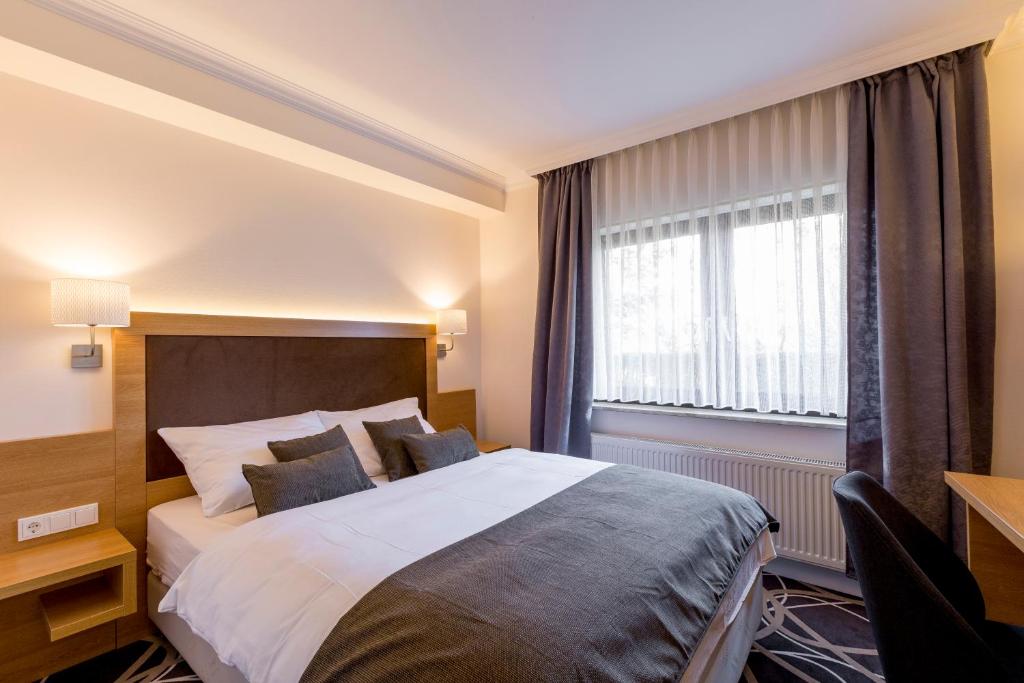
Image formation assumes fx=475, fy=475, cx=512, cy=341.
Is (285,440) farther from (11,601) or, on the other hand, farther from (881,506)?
(881,506)

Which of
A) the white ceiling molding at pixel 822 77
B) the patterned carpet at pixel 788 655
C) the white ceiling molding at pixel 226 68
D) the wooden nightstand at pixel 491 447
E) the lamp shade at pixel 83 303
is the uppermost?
the white ceiling molding at pixel 822 77

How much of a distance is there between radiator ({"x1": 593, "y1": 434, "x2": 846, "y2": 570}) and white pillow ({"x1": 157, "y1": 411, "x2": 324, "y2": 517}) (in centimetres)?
242

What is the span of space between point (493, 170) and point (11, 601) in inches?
143

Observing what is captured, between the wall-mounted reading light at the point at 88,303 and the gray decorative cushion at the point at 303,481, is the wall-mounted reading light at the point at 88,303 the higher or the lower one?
the higher one

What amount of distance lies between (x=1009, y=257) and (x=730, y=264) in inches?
47.9

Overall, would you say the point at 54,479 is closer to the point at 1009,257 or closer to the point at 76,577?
the point at 76,577

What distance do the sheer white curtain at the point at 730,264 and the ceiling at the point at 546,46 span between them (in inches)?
12.7

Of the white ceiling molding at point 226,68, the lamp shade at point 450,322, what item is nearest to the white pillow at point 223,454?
the lamp shade at point 450,322

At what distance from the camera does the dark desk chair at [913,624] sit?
1116 mm

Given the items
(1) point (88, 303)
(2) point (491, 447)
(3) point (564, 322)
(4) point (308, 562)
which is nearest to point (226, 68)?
(1) point (88, 303)

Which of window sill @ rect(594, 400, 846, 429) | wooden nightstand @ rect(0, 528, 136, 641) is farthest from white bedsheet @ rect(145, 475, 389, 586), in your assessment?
window sill @ rect(594, 400, 846, 429)

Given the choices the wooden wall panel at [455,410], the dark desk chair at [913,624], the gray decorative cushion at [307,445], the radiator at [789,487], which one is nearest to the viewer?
the dark desk chair at [913,624]

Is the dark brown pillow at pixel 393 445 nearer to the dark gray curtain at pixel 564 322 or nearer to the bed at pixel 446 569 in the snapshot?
the bed at pixel 446 569

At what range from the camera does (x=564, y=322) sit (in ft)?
11.6
